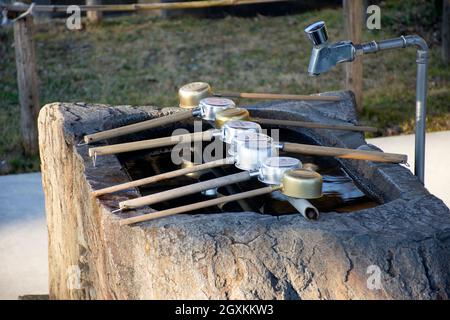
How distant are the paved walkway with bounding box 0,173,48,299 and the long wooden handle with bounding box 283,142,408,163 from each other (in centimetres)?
186

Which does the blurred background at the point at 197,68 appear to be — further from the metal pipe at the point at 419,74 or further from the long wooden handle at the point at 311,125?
the metal pipe at the point at 419,74

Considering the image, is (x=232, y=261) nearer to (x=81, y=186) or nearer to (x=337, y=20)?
(x=81, y=186)

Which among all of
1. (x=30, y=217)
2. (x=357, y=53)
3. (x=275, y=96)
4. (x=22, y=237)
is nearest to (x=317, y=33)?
(x=357, y=53)

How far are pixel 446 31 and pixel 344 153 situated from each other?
526 centimetres

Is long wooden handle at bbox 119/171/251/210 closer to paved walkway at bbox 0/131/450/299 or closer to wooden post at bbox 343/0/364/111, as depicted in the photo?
paved walkway at bbox 0/131/450/299

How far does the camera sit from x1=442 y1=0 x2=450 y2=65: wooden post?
24.0ft

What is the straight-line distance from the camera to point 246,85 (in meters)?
7.40

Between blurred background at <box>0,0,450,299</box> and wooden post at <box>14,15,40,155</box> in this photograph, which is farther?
wooden post at <box>14,15,40,155</box>

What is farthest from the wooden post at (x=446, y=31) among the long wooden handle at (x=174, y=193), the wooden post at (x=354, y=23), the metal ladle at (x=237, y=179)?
the long wooden handle at (x=174, y=193)

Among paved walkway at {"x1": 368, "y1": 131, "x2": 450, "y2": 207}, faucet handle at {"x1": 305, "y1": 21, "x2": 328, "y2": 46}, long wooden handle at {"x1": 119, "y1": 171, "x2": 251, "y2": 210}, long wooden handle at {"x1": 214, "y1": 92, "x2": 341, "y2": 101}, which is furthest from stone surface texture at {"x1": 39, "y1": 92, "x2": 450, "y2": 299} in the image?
paved walkway at {"x1": 368, "y1": 131, "x2": 450, "y2": 207}

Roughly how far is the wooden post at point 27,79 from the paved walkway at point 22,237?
1.35ft

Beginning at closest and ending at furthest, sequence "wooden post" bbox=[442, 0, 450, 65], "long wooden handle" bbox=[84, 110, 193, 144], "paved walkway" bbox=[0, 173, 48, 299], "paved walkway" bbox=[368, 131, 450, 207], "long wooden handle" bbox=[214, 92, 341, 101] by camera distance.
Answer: "long wooden handle" bbox=[84, 110, 193, 144] < "long wooden handle" bbox=[214, 92, 341, 101] < "paved walkway" bbox=[0, 173, 48, 299] < "paved walkway" bbox=[368, 131, 450, 207] < "wooden post" bbox=[442, 0, 450, 65]

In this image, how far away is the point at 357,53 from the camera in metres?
2.58

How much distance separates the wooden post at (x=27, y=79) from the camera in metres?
5.49
